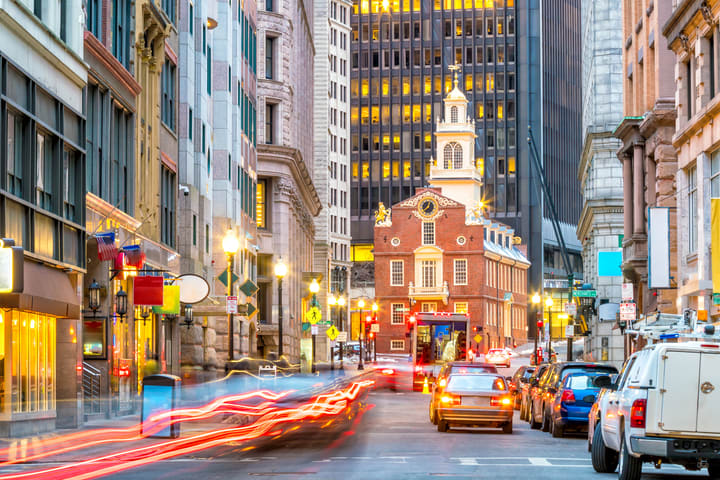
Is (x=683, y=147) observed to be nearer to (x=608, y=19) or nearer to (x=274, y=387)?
(x=274, y=387)

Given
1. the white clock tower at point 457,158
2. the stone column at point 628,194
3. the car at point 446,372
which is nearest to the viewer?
the car at point 446,372

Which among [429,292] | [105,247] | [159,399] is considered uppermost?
[105,247]

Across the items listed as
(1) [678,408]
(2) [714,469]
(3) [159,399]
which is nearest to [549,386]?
(3) [159,399]

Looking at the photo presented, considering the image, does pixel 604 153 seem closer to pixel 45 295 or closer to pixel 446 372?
pixel 446 372

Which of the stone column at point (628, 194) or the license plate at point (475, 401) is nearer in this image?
the license plate at point (475, 401)

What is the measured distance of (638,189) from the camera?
51.9 metres

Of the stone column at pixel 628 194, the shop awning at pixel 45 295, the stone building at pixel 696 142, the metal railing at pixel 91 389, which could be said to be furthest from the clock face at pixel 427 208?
the shop awning at pixel 45 295

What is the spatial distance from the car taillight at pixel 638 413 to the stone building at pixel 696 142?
63.6 ft

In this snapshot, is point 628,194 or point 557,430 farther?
point 628,194

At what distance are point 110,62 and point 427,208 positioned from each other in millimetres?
96300

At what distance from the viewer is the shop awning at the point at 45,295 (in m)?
25.1

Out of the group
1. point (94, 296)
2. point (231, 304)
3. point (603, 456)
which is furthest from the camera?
point (231, 304)

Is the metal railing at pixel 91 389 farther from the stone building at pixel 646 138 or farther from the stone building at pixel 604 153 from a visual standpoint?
the stone building at pixel 604 153

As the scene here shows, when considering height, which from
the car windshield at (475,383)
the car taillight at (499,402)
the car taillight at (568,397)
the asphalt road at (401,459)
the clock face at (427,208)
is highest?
the clock face at (427,208)
